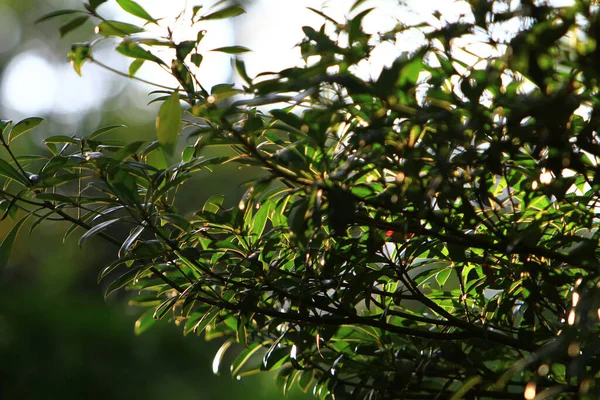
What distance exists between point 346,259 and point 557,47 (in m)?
0.32

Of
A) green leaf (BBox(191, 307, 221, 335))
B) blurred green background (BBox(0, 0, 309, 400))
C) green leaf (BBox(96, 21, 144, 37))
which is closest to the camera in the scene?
green leaf (BBox(96, 21, 144, 37))

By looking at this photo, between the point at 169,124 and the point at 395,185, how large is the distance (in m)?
0.22

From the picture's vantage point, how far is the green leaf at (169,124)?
20.7 inches

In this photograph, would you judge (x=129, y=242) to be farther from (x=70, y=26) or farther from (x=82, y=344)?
(x=82, y=344)

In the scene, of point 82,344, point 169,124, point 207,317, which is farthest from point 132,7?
point 82,344

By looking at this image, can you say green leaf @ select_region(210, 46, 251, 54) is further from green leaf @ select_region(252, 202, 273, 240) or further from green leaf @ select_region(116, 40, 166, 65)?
green leaf @ select_region(252, 202, 273, 240)

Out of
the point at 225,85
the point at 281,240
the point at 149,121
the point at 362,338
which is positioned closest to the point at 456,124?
the point at 225,85

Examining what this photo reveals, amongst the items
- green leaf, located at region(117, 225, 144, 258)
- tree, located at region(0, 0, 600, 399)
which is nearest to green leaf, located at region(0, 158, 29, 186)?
tree, located at region(0, 0, 600, 399)

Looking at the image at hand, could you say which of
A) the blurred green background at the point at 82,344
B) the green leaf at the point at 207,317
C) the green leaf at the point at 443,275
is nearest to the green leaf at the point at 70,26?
the green leaf at the point at 207,317

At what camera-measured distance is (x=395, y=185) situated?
1.89 feet

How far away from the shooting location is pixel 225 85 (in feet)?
1.94

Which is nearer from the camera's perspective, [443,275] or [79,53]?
[79,53]

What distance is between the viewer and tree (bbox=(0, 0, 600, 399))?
1.60 feet

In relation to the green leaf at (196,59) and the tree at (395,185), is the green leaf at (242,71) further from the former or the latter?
the green leaf at (196,59)
